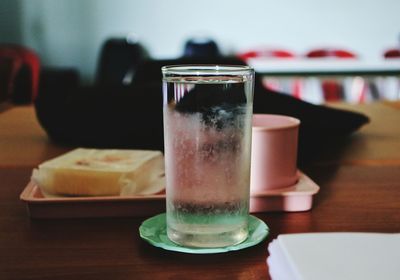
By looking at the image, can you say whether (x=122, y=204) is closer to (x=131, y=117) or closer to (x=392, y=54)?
(x=131, y=117)

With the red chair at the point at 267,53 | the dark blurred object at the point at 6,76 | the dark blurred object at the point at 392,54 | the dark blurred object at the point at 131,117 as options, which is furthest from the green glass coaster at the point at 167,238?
the dark blurred object at the point at 392,54

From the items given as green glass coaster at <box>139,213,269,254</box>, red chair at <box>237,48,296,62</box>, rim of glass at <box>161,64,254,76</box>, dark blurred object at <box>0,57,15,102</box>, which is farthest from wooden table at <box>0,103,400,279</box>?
red chair at <box>237,48,296,62</box>

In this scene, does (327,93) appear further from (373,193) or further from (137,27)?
(373,193)

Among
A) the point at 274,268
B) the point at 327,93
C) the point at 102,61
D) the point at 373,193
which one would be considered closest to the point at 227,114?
the point at 274,268

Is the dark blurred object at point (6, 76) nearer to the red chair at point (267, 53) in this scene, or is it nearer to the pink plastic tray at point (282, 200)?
the pink plastic tray at point (282, 200)

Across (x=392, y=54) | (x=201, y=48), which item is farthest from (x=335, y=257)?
(x=392, y=54)

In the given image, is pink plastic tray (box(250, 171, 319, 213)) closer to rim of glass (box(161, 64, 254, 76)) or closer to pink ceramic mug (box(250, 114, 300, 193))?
pink ceramic mug (box(250, 114, 300, 193))
